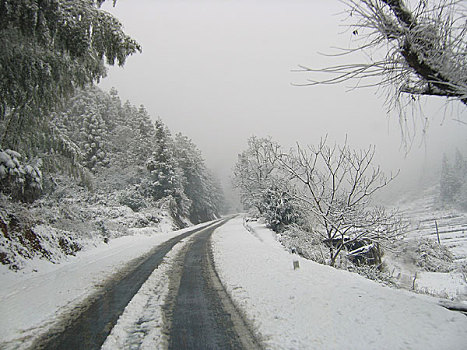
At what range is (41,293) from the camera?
578 cm

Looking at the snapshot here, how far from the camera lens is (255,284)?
6004 millimetres

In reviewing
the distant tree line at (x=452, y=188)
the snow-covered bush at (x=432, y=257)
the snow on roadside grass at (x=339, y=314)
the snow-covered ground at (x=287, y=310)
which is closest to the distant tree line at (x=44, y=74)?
the snow-covered ground at (x=287, y=310)

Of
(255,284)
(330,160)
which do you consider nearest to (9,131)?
(255,284)

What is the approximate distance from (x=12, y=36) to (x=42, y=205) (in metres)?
9.34

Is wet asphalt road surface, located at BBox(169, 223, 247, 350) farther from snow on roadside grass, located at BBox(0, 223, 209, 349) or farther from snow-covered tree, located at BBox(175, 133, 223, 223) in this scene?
snow-covered tree, located at BBox(175, 133, 223, 223)

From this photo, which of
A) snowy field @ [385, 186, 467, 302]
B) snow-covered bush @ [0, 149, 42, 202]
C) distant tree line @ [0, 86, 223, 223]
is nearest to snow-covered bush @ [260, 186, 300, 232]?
snowy field @ [385, 186, 467, 302]

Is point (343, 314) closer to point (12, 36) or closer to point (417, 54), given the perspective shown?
point (417, 54)

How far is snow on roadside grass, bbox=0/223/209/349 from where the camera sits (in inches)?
154

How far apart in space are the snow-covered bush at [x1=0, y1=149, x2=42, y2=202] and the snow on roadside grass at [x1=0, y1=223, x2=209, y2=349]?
92.0 inches

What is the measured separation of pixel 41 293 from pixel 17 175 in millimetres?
3508

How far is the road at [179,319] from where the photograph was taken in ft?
11.1

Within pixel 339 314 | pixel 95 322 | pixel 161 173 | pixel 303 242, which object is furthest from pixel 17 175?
pixel 161 173

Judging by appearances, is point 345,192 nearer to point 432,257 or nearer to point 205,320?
point 205,320

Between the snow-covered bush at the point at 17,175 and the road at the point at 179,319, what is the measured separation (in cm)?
406
